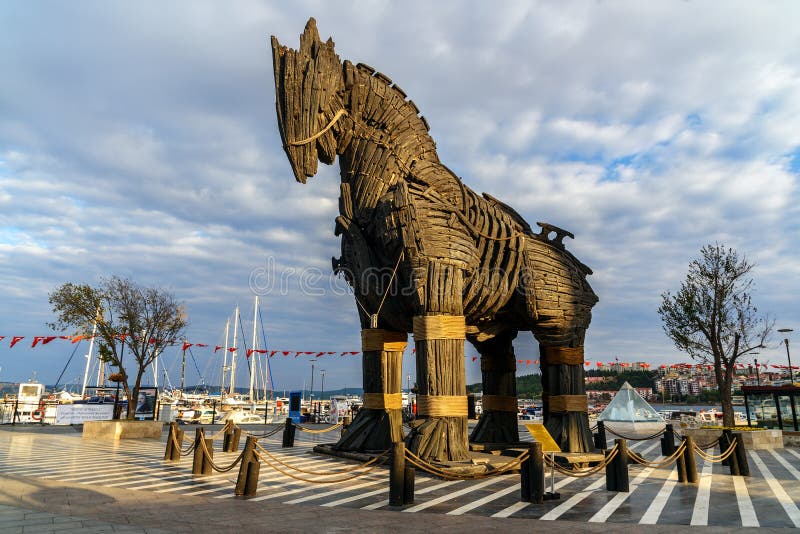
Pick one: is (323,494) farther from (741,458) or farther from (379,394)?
(741,458)

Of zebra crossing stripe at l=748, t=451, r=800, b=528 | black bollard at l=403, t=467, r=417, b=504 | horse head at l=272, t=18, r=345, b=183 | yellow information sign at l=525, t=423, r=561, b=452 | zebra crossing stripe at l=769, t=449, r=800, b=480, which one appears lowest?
zebra crossing stripe at l=769, t=449, r=800, b=480

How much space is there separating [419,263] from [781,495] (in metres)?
5.42

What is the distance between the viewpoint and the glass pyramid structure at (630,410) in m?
18.6

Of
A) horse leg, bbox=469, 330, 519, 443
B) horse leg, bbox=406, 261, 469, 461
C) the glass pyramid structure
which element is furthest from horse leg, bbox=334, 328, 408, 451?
the glass pyramid structure

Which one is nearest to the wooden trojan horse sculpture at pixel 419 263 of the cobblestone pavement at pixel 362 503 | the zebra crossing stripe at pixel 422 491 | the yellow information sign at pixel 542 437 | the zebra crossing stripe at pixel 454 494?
the zebra crossing stripe at pixel 422 491

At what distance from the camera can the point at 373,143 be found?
8.37m

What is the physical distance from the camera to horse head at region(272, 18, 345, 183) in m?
7.90

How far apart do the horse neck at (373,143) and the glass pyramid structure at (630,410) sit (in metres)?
14.7

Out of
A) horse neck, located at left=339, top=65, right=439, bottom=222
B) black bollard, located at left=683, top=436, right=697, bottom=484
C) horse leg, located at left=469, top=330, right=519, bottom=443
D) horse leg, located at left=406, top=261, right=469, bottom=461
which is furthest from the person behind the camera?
horse leg, located at left=469, top=330, right=519, bottom=443

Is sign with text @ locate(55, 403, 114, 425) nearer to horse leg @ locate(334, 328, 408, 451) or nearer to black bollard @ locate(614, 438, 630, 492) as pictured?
horse leg @ locate(334, 328, 408, 451)

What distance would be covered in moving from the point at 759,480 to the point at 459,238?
5.64m

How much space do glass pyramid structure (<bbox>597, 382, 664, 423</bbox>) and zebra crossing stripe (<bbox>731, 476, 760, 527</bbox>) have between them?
1175 centimetres

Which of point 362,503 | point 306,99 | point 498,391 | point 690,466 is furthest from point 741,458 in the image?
point 306,99

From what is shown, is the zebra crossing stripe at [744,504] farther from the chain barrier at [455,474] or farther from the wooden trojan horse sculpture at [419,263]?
the wooden trojan horse sculpture at [419,263]
